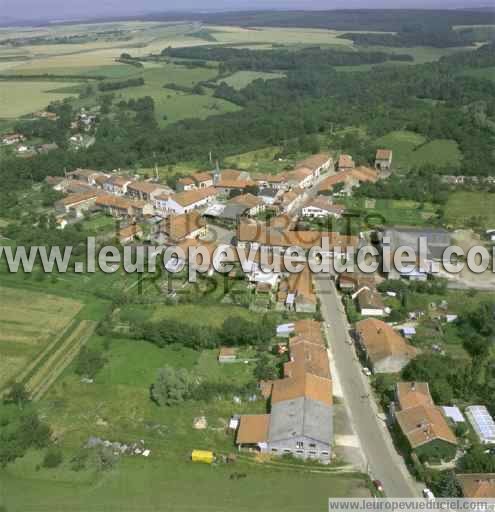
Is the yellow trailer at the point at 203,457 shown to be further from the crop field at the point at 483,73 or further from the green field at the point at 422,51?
the green field at the point at 422,51

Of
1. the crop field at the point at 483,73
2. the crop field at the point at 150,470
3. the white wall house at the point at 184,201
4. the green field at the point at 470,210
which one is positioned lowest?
the crop field at the point at 150,470

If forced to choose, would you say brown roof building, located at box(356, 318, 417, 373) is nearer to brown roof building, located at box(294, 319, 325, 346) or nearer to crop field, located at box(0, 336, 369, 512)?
brown roof building, located at box(294, 319, 325, 346)

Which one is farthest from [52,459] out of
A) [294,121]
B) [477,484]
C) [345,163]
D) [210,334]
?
[294,121]

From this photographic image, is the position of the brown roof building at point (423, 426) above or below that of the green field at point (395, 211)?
below

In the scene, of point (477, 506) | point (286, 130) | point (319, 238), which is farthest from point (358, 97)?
point (477, 506)

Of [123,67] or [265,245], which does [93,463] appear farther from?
[123,67]

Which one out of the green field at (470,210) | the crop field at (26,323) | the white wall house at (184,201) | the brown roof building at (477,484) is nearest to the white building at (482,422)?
the brown roof building at (477,484)
